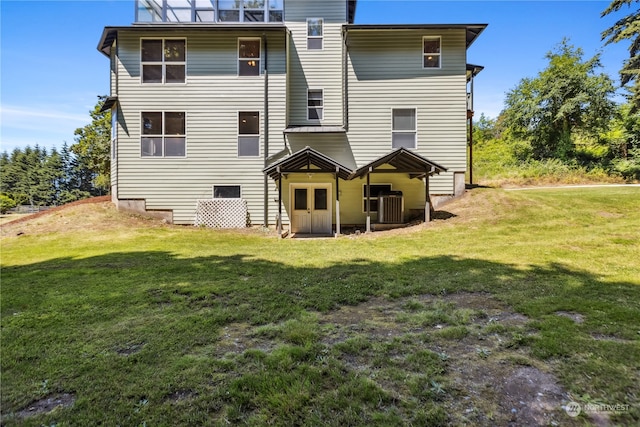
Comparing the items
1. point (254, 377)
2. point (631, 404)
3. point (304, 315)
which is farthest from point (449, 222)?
point (254, 377)

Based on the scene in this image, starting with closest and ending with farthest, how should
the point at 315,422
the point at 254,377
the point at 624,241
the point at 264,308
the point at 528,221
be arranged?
the point at 315,422 → the point at 254,377 → the point at 264,308 → the point at 624,241 → the point at 528,221

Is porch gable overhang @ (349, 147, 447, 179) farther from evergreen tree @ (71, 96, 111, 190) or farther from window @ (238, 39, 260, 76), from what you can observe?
evergreen tree @ (71, 96, 111, 190)

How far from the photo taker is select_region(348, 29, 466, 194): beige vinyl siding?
533 inches

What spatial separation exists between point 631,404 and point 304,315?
3.04 meters

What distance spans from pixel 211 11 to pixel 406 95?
944 centimetres

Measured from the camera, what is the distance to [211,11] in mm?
14062

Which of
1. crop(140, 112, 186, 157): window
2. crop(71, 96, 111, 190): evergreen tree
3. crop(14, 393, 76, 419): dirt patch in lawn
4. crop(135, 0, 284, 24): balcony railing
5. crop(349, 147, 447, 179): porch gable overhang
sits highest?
crop(135, 0, 284, 24): balcony railing

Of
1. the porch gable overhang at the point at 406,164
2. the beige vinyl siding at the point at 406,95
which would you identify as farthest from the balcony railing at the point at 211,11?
the porch gable overhang at the point at 406,164

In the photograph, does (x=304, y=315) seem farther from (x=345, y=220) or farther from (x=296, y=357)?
(x=345, y=220)

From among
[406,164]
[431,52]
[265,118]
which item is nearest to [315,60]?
[265,118]

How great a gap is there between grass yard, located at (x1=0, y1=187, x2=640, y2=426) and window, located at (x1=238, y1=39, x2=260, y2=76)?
912 centimetres

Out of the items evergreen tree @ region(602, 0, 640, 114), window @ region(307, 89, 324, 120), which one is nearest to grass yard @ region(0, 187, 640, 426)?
window @ region(307, 89, 324, 120)

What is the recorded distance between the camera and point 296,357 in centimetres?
300

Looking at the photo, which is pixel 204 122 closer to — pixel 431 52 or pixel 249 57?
pixel 249 57
